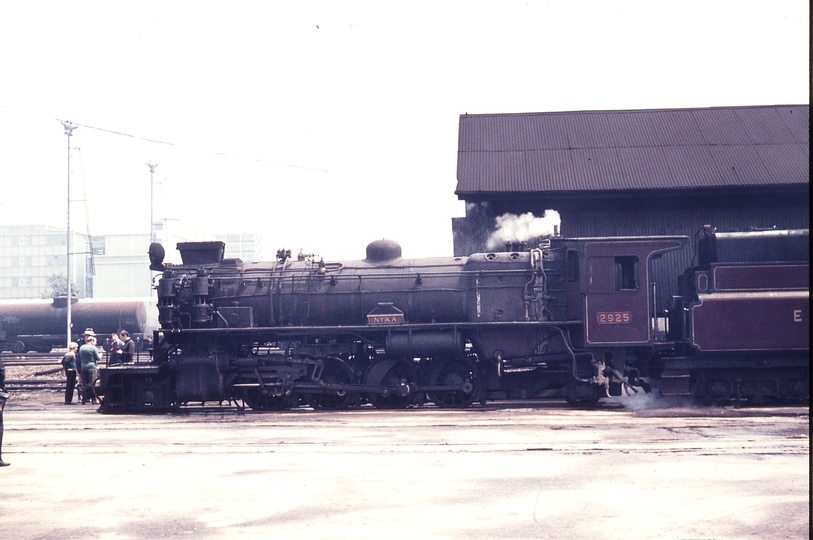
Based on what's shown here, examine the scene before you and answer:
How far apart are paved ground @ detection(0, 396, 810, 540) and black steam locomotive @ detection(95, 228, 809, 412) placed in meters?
2.00

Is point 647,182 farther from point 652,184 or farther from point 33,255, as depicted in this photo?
point 33,255

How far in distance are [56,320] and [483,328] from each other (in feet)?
100.0

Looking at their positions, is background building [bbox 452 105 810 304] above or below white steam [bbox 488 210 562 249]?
above

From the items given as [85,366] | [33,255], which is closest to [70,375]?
[85,366]

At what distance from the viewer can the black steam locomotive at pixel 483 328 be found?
16.3 meters

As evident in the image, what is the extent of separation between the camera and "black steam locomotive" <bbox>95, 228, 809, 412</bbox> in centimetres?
1634

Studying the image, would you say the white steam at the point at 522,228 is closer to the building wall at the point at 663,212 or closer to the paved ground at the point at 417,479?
the building wall at the point at 663,212

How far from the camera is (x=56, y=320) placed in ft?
131

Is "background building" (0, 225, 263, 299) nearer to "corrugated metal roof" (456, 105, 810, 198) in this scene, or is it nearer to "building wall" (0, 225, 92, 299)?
"building wall" (0, 225, 92, 299)

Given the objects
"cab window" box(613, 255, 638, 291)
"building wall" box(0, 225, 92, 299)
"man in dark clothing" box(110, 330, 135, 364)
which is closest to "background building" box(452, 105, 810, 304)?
"cab window" box(613, 255, 638, 291)

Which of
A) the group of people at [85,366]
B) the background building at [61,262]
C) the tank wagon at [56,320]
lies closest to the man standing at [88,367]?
the group of people at [85,366]

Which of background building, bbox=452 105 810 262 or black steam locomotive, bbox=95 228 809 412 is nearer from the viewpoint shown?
black steam locomotive, bbox=95 228 809 412

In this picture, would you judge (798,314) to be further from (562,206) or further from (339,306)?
(339,306)

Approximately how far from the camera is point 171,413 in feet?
56.4
